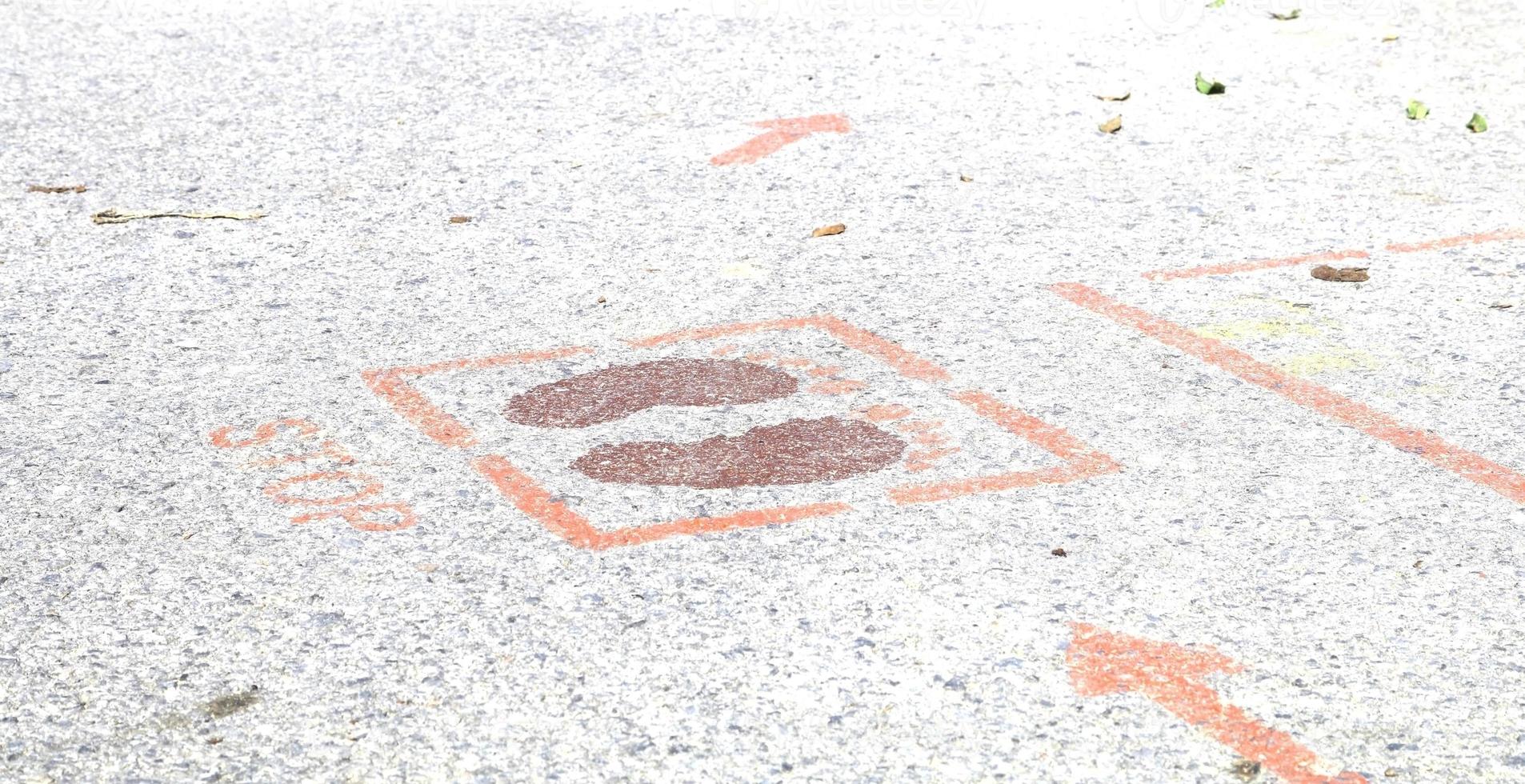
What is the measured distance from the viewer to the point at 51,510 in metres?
3.57

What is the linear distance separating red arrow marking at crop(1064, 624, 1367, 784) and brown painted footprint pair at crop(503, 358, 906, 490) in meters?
0.93

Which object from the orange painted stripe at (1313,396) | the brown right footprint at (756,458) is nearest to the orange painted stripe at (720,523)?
the brown right footprint at (756,458)

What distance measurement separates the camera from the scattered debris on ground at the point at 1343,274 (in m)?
5.12

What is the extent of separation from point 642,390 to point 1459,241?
297cm

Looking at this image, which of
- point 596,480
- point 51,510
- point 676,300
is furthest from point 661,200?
point 51,510

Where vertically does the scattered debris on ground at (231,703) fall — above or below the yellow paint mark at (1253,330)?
above

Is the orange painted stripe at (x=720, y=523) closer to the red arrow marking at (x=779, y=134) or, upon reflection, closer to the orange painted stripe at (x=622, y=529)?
the orange painted stripe at (x=622, y=529)

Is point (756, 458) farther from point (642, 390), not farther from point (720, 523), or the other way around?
point (642, 390)

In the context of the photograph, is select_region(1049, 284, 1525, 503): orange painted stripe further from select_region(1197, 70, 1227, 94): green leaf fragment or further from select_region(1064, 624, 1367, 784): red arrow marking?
select_region(1197, 70, 1227, 94): green leaf fragment

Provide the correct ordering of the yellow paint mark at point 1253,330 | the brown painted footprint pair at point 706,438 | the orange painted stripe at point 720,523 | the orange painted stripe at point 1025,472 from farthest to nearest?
the yellow paint mark at point 1253,330
the brown painted footprint pair at point 706,438
the orange painted stripe at point 1025,472
the orange painted stripe at point 720,523

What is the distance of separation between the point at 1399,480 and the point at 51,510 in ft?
10.0

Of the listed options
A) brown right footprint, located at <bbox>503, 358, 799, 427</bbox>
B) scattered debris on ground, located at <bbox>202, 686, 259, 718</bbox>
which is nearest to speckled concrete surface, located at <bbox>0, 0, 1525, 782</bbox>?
scattered debris on ground, located at <bbox>202, 686, 259, 718</bbox>

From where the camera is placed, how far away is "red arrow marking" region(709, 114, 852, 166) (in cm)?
638

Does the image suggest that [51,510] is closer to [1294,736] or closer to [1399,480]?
[1294,736]
